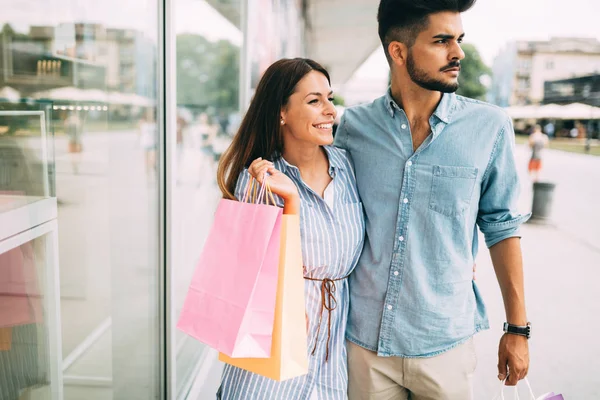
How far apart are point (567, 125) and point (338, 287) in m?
49.0

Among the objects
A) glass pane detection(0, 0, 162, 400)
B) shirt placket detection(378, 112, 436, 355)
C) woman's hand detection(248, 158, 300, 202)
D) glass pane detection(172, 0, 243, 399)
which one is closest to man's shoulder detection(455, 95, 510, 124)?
shirt placket detection(378, 112, 436, 355)

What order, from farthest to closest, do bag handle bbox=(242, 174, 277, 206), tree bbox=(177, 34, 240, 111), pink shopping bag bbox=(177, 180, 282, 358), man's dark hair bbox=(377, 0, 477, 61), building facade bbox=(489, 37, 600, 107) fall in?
building facade bbox=(489, 37, 600, 107)
tree bbox=(177, 34, 240, 111)
man's dark hair bbox=(377, 0, 477, 61)
bag handle bbox=(242, 174, 277, 206)
pink shopping bag bbox=(177, 180, 282, 358)

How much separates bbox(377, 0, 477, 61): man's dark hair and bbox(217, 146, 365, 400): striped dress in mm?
493

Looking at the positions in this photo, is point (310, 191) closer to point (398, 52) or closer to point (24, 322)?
point (398, 52)

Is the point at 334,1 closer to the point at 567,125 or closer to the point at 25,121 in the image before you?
the point at 25,121

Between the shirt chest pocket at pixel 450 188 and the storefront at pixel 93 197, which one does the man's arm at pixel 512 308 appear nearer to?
the shirt chest pocket at pixel 450 188

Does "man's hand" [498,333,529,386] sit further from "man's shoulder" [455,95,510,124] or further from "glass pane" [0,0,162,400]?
"glass pane" [0,0,162,400]

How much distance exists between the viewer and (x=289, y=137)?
1.85m

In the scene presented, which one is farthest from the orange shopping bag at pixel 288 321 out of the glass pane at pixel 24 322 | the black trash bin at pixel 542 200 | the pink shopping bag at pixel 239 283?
the black trash bin at pixel 542 200

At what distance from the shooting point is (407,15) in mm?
1729

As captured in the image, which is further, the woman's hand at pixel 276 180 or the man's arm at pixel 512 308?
the man's arm at pixel 512 308

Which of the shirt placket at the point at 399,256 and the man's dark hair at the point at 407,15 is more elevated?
the man's dark hair at the point at 407,15

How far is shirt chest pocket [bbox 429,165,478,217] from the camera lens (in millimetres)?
1688

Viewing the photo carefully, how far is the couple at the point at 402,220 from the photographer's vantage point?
169 centimetres
